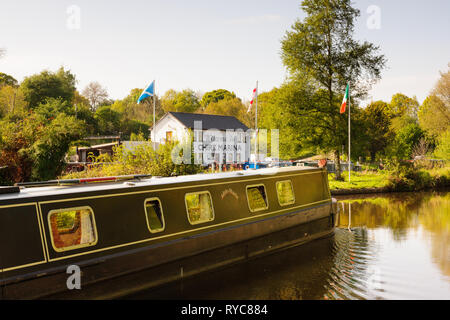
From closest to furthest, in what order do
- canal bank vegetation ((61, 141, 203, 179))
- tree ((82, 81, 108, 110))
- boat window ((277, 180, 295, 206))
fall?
boat window ((277, 180, 295, 206))
canal bank vegetation ((61, 141, 203, 179))
tree ((82, 81, 108, 110))

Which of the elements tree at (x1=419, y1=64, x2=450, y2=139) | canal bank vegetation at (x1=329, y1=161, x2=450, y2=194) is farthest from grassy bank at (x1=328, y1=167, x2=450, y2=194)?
tree at (x1=419, y1=64, x2=450, y2=139)

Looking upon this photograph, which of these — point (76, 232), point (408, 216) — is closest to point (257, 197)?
point (76, 232)

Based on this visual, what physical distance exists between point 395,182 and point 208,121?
24683 mm

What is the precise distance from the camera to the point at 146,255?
7.14 meters

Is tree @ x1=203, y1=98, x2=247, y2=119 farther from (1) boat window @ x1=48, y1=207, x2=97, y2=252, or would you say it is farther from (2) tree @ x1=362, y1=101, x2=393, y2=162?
(1) boat window @ x1=48, y1=207, x2=97, y2=252

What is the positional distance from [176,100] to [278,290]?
216 feet

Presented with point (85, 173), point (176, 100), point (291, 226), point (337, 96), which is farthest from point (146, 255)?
point (176, 100)

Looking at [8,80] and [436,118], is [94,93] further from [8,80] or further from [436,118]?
[436,118]

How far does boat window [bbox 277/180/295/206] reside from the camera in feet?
35.3

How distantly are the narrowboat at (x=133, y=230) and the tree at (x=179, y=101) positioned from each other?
60209 millimetres

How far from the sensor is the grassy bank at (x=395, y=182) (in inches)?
971

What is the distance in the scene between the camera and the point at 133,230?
705 cm

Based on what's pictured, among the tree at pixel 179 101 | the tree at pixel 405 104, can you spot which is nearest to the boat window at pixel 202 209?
the tree at pixel 179 101
